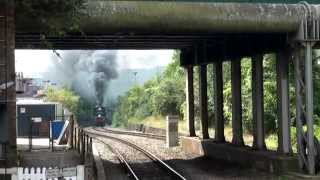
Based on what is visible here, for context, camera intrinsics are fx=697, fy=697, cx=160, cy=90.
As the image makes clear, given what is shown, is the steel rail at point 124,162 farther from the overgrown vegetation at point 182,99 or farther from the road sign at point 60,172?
the road sign at point 60,172

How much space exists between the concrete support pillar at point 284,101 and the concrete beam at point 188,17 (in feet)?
7.14

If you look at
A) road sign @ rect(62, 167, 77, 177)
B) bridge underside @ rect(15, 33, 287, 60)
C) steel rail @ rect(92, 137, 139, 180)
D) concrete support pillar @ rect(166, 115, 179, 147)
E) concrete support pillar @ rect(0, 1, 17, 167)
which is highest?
bridge underside @ rect(15, 33, 287, 60)

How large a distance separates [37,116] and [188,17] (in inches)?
882

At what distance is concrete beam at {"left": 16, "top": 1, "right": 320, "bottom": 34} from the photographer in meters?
20.7

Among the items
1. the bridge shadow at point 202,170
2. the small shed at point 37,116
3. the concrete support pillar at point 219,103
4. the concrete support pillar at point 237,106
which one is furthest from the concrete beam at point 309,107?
the small shed at point 37,116

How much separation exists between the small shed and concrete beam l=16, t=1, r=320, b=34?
56.2 feet

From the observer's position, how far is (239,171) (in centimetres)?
2516

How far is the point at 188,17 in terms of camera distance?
2128 centimetres

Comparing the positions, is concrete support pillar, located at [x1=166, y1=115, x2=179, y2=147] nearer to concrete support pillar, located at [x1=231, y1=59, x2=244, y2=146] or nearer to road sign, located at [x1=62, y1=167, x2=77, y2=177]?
concrete support pillar, located at [x1=231, y1=59, x2=244, y2=146]

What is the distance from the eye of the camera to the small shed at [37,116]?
39.1m

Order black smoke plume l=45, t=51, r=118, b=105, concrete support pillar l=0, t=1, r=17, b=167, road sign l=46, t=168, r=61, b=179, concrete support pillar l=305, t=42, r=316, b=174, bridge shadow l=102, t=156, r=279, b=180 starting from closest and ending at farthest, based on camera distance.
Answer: road sign l=46, t=168, r=61, b=179, concrete support pillar l=0, t=1, r=17, b=167, concrete support pillar l=305, t=42, r=316, b=174, bridge shadow l=102, t=156, r=279, b=180, black smoke plume l=45, t=51, r=118, b=105

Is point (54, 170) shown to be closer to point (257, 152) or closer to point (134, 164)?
point (257, 152)

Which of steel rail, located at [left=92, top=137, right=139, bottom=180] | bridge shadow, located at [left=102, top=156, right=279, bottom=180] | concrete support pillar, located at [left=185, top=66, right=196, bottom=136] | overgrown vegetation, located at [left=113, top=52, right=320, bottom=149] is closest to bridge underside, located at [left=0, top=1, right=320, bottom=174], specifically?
bridge shadow, located at [left=102, top=156, right=279, bottom=180]

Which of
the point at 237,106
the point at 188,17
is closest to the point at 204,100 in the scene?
the point at 237,106
